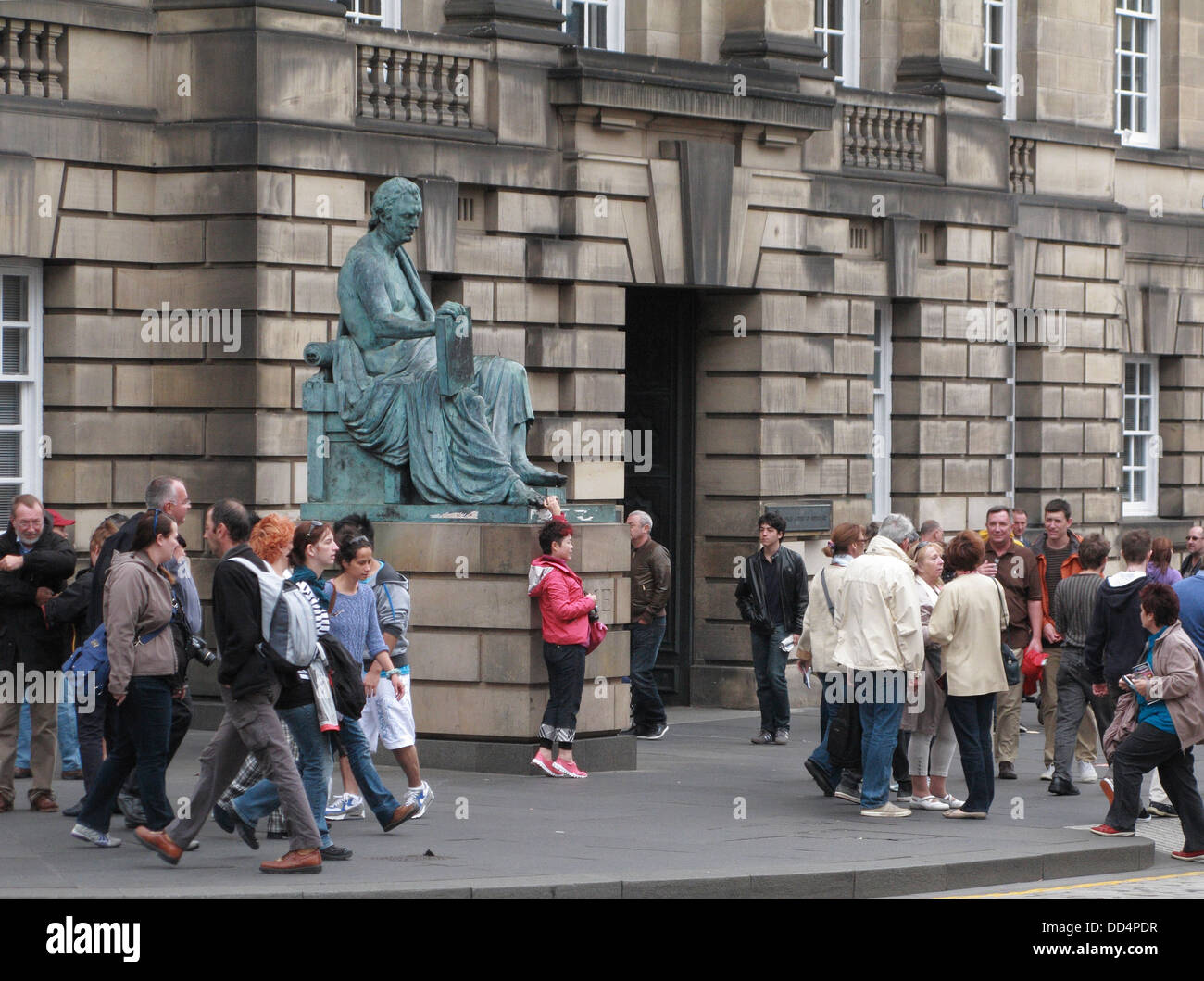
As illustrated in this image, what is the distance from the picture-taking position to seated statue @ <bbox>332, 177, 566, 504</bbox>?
16.4 meters

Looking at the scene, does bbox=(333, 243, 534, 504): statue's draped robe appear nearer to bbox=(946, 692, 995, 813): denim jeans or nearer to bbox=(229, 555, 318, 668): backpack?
bbox=(946, 692, 995, 813): denim jeans

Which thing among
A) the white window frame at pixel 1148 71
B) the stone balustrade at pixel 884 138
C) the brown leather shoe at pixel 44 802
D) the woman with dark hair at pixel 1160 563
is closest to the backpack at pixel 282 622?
the brown leather shoe at pixel 44 802

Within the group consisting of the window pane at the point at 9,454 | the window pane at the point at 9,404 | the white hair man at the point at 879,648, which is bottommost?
the white hair man at the point at 879,648

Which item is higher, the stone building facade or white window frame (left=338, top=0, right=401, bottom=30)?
white window frame (left=338, top=0, right=401, bottom=30)

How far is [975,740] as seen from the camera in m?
14.5

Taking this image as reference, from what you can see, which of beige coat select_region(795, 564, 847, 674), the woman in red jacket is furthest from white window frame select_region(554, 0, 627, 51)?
beige coat select_region(795, 564, 847, 674)

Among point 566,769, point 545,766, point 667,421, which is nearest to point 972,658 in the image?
point 566,769

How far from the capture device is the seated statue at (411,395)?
16.4m

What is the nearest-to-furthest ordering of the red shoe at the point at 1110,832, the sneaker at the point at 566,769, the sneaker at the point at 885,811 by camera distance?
the red shoe at the point at 1110,832
the sneaker at the point at 885,811
the sneaker at the point at 566,769

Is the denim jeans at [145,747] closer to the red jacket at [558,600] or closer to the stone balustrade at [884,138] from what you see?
the red jacket at [558,600]

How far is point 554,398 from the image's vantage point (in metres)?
22.0

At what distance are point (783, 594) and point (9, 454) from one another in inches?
260

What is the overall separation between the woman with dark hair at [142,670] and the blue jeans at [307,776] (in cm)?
45

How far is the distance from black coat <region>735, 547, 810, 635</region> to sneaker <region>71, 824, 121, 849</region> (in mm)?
8259
